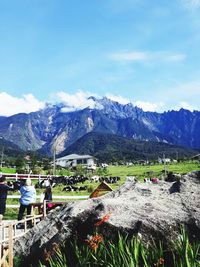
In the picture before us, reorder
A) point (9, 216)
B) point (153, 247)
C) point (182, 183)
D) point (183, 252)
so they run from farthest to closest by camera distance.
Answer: point (9, 216), point (182, 183), point (153, 247), point (183, 252)

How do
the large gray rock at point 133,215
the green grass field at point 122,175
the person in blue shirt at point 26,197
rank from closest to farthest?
the large gray rock at point 133,215 → the person in blue shirt at point 26,197 → the green grass field at point 122,175

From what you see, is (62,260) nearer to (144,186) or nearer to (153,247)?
(153,247)

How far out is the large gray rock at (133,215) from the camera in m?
9.15

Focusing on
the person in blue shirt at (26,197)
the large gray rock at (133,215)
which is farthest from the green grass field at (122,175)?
the large gray rock at (133,215)

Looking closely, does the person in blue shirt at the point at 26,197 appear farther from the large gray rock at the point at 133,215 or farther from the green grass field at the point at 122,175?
the large gray rock at the point at 133,215

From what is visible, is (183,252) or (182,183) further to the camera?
(182,183)

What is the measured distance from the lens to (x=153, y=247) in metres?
8.38

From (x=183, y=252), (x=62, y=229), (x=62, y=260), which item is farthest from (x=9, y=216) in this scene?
(x=183, y=252)

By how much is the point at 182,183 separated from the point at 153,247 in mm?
2851

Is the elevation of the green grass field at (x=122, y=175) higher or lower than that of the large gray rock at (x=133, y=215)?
higher

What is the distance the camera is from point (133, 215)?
9617 mm

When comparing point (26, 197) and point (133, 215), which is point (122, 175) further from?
point (133, 215)

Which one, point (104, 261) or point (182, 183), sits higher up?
point (182, 183)

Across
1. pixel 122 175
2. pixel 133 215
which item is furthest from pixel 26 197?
pixel 122 175
